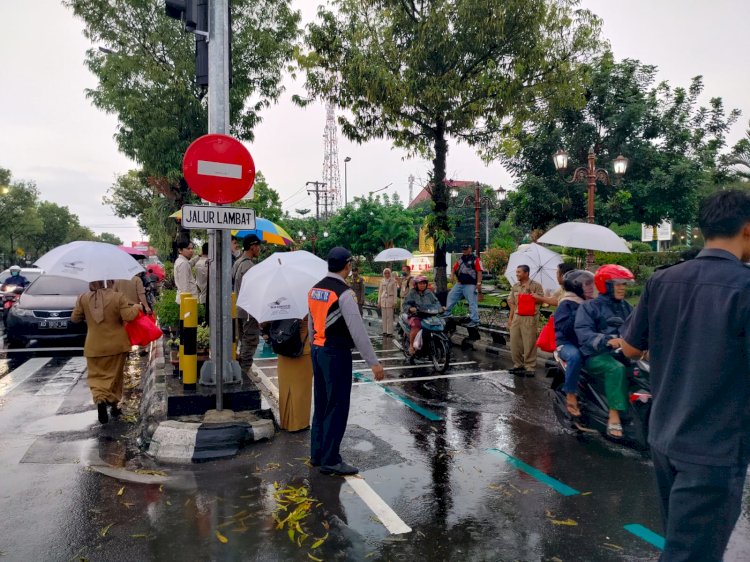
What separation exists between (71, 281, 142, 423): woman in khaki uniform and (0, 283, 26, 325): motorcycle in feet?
33.0

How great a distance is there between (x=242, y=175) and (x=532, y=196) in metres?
21.1

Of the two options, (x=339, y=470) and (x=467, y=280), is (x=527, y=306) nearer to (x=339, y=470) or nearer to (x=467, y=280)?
(x=467, y=280)

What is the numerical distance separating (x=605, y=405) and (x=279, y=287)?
3.37m

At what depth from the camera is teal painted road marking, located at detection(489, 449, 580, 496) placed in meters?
4.48

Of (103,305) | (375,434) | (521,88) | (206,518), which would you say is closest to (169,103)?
(521,88)

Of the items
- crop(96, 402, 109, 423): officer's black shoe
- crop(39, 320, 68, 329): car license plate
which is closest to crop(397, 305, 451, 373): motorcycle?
crop(96, 402, 109, 423): officer's black shoe

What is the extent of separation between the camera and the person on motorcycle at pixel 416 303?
1009 cm

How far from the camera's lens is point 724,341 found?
2195mm

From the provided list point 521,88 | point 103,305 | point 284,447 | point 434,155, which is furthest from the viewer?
point 434,155

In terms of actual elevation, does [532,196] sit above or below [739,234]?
above

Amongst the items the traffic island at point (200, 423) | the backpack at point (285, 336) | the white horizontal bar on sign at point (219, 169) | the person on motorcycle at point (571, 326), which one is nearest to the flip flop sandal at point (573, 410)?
the person on motorcycle at point (571, 326)

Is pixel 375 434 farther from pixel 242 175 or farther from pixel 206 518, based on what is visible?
pixel 242 175

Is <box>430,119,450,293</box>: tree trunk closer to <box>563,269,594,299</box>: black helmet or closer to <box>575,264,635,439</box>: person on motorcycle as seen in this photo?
<box>563,269,594,299</box>: black helmet

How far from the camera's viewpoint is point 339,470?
4797mm
